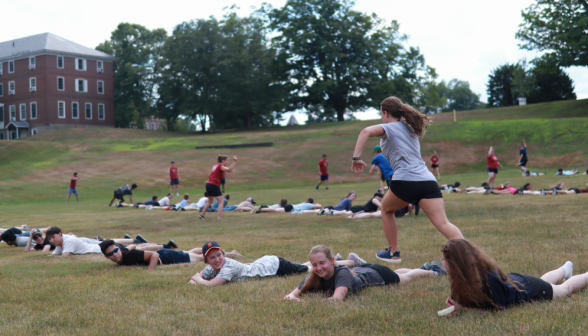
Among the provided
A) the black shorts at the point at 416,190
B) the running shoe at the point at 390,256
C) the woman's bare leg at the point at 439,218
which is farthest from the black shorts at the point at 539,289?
the running shoe at the point at 390,256

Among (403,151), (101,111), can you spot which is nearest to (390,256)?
(403,151)

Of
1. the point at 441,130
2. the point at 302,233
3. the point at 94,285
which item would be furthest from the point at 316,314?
the point at 441,130

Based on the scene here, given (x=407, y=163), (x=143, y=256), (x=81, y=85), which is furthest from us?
A: (x=81, y=85)

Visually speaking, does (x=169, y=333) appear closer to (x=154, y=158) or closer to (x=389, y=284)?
(x=389, y=284)

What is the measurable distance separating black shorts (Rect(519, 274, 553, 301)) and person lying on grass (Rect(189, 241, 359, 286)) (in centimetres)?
272

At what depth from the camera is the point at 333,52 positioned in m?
69.4

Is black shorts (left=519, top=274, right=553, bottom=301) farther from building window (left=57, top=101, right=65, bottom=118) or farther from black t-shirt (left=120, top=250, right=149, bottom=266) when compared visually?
building window (left=57, top=101, right=65, bottom=118)

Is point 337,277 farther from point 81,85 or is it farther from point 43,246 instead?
point 81,85

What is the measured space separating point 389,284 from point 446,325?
169cm

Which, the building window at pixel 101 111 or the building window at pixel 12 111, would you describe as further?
the building window at pixel 101 111

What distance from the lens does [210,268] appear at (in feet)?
22.8

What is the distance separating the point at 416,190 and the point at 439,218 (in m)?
0.47

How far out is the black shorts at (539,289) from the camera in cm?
497

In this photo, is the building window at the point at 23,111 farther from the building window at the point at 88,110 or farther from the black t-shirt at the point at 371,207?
the black t-shirt at the point at 371,207
